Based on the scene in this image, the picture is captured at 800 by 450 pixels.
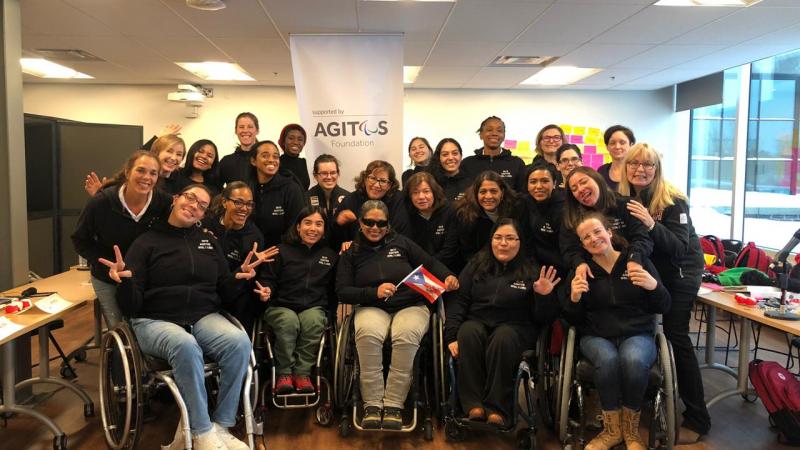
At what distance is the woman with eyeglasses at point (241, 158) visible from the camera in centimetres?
364

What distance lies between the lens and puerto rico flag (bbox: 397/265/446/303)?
283cm

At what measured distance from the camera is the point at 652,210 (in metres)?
2.78

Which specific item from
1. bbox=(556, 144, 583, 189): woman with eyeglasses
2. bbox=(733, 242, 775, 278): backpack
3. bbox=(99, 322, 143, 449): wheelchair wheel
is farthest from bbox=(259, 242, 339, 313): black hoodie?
bbox=(733, 242, 775, 278): backpack

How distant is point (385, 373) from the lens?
281 centimetres

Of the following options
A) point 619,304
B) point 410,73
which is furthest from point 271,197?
point 410,73

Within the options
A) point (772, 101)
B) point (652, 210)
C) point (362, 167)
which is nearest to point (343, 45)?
point (362, 167)

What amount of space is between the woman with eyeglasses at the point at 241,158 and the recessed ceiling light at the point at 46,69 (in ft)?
11.3

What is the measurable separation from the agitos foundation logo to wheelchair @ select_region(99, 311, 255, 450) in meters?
2.02

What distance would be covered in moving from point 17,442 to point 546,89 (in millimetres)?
6887

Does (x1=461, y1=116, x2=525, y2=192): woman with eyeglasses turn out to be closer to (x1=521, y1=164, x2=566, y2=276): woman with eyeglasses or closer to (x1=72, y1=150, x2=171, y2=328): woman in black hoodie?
(x1=521, y1=164, x2=566, y2=276): woman with eyeglasses

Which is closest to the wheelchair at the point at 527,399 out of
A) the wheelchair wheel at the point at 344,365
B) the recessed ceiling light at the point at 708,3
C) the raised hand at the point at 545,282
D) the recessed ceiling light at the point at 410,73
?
the raised hand at the point at 545,282

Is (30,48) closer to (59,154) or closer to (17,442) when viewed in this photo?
Result: (59,154)

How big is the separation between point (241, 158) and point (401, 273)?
61.2 inches

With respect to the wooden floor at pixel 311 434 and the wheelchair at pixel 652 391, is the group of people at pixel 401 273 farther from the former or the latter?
the wooden floor at pixel 311 434
